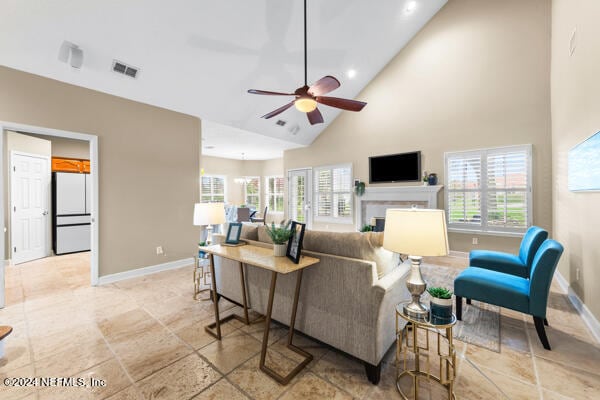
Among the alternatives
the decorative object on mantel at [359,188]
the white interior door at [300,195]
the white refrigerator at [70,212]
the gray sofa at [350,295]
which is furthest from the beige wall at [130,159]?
the decorative object on mantel at [359,188]

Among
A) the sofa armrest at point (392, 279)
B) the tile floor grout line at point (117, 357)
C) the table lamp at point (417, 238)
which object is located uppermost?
the table lamp at point (417, 238)

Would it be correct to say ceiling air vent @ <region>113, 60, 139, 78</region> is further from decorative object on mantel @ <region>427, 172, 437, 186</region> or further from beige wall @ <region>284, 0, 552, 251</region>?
decorative object on mantel @ <region>427, 172, 437, 186</region>

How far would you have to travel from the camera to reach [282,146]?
7188 mm

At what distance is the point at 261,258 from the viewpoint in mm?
1911

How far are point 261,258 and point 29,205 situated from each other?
577cm

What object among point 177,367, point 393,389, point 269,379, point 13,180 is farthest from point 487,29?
point 13,180

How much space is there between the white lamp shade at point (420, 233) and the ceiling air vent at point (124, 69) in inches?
155

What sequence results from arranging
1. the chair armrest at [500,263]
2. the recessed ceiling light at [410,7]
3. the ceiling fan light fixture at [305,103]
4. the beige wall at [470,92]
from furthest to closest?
1. the recessed ceiling light at [410,7]
2. the beige wall at [470,92]
3. the ceiling fan light fixture at [305,103]
4. the chair armrest at [500,263]

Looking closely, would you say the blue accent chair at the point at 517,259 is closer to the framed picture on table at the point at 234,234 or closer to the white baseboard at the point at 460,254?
the white baseboard at the point at 460,254

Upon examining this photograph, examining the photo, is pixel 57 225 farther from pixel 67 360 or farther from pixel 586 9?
pixel 586 9

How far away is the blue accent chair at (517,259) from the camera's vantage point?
2546 mm

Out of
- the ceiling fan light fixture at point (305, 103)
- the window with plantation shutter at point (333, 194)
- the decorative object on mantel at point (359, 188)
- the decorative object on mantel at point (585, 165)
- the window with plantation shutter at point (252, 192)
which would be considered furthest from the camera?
the window with plantation shutter at point (252, 192)

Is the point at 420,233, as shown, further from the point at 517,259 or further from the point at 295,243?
the point at 517,259

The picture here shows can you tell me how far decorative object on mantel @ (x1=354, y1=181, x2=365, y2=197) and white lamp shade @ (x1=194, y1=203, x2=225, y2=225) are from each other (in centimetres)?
390
